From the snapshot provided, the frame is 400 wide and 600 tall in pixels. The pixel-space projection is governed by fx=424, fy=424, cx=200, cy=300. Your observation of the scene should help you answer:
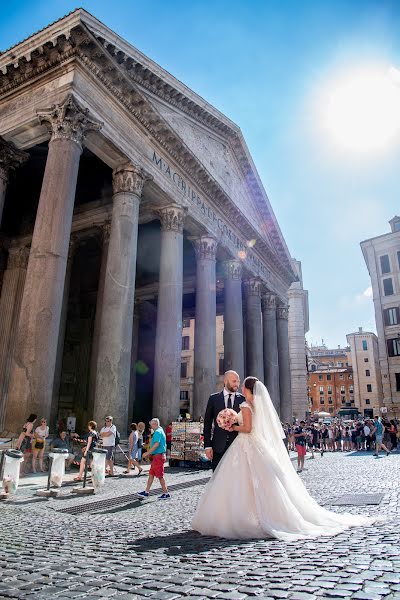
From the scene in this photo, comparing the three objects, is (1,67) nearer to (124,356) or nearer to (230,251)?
(124,356)

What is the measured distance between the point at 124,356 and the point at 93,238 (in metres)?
8.59

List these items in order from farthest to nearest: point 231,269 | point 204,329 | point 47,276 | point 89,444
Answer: point 231,269 → point 204,329 → point 47,276 → point 89,444

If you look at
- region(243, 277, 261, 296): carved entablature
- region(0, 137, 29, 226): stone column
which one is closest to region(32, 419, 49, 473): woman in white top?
region(0, 137, 29, 226): stone column

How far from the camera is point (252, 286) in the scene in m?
22.6

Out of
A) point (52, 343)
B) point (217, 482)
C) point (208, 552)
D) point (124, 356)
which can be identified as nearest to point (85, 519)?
point (217, 482)

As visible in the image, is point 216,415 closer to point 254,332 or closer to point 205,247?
point 205,247

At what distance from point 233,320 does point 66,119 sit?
11303 mm

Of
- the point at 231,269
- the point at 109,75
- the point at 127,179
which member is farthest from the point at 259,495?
the point at 231,269

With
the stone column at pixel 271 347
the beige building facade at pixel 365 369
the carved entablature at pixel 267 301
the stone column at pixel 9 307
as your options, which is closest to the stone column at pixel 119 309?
the stone column at pixel 9 307

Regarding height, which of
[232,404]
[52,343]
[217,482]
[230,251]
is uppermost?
[230,251]

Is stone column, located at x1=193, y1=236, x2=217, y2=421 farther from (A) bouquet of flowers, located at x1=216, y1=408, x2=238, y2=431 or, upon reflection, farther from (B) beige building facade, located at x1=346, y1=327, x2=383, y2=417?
(B) beige building facade, located at x1=346, y1=327, x2=383, y2=417

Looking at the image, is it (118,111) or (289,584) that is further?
(118,111)

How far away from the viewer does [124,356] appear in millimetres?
11445

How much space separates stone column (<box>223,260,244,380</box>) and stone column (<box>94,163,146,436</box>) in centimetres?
791
